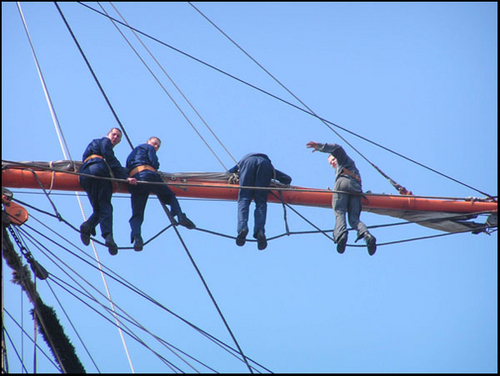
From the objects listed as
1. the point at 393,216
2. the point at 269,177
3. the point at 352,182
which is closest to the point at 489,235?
the point at 393,216

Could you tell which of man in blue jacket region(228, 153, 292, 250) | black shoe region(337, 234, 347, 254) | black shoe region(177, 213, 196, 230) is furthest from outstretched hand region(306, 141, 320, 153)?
black shoe region(177, 213, 196, 230)

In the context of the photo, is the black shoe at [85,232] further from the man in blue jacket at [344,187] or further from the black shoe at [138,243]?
the man in blue jacket at [344,187]

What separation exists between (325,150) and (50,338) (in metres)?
3.92

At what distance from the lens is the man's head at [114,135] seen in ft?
37.3

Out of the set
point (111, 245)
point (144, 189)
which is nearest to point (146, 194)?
point (144, 189)

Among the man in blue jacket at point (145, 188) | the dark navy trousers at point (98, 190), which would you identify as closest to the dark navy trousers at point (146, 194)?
the man in blue jacket at point (145, 188)

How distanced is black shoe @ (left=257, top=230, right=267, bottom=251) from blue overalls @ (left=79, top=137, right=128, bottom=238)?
1.68 metres

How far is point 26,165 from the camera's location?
437 inches

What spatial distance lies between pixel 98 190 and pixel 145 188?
55cm

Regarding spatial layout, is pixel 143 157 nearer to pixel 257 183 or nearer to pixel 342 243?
pixel 257 183

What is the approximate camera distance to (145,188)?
442 inches

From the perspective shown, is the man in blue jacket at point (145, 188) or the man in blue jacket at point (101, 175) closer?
the man in blue jacket at point (101, 175)

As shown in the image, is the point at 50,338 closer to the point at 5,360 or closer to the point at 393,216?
the point at 5,360

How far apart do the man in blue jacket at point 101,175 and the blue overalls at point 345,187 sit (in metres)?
2.46
